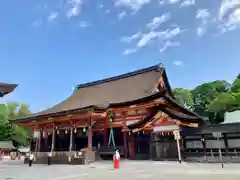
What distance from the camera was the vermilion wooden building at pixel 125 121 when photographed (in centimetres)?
1769

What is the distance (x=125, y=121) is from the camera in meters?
20.7

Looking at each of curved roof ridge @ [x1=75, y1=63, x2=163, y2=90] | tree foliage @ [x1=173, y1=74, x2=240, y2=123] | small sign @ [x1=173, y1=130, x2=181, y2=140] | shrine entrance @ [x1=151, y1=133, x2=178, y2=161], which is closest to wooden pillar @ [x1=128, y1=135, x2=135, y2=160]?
shrine entrance @ [x1=151, y1=133, x2=178, y2=161]

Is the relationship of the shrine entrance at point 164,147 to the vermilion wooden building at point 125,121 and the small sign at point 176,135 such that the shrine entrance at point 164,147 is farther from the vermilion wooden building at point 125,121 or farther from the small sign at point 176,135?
the small sign at point 176,135

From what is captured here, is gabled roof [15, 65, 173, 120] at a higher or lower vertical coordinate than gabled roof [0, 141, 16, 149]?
higher

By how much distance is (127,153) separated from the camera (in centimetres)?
1998

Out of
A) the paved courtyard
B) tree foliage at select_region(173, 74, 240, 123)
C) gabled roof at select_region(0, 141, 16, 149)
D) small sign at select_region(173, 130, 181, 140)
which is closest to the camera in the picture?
the paved courtyard

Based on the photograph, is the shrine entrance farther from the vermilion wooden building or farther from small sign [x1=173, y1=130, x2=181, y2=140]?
small sign [x1=173, y1=130, x2=181, y2=140]

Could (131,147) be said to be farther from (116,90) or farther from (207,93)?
(207,93)

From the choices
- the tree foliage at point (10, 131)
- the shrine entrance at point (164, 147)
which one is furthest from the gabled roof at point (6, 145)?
the shrine entrance at point (164, 147)

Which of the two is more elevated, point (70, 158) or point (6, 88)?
point (6, 88)

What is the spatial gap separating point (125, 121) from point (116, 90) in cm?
649

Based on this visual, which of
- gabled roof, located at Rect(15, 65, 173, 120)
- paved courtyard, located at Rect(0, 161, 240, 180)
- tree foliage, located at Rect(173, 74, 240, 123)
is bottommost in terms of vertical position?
paved courtyard, located at Rect(0, 161, 240, 180)

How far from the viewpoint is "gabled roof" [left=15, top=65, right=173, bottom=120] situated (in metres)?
23.6

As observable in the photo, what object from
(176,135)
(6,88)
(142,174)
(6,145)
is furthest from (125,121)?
(6,145)
